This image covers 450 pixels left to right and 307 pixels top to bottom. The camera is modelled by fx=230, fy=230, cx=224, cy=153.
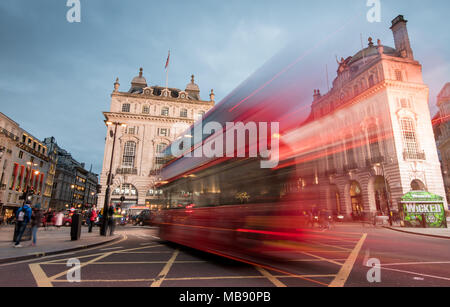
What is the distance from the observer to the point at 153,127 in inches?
1635

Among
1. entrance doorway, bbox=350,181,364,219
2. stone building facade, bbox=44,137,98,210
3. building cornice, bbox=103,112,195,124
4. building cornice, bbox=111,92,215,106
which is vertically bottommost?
entrance doorway, bbox=350,181,364,219

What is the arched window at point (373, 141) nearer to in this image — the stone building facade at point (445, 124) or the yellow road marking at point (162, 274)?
the stone building facade at point (445, 124)

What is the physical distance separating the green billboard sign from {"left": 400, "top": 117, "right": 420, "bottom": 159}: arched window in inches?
375

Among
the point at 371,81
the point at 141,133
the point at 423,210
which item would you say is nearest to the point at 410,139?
the point at 371,81

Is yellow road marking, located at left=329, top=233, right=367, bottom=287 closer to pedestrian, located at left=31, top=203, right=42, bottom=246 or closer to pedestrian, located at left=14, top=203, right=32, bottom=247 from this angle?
pedestrian, located at left=14, top=203, right=32, bottom=247

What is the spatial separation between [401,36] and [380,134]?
50.4ft

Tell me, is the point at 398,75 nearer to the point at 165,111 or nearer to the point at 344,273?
the point at 344,273

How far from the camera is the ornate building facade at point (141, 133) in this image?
3800cm

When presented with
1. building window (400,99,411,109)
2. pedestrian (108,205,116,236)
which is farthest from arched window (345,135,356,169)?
pedestrian (108,205,116,236)

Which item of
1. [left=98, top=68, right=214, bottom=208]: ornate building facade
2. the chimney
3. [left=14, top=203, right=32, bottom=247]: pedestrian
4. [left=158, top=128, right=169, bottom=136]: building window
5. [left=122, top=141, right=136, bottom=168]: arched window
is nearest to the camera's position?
[left=14, top=203, right=32, bottom=247]: pedestrian

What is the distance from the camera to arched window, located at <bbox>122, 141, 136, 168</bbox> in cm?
3939

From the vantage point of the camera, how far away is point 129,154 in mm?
39844

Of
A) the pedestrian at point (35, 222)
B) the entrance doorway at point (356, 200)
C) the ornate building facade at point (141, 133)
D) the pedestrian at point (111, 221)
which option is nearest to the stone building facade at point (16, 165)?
the ornate building facade at point (141, 133)
